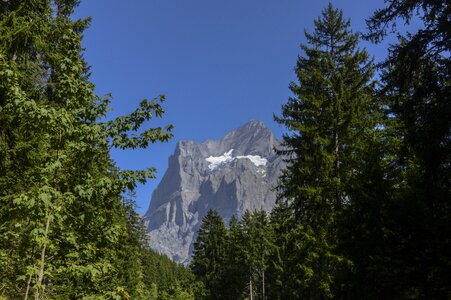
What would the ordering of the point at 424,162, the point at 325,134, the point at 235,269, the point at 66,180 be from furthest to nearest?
the point at 235,269, the point at 325,134, the point at 424,162, the point at 66,180

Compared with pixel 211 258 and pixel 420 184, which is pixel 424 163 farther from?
pixel 211 258

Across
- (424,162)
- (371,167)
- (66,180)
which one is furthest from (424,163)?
(66,180)

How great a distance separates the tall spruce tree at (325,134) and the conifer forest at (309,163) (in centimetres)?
7

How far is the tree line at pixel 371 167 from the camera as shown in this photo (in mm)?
8734

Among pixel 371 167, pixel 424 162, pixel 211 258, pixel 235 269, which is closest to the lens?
pixel 424 162

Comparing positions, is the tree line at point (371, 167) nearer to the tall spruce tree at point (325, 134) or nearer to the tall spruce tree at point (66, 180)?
the tall spruce tree at point (325, 134)

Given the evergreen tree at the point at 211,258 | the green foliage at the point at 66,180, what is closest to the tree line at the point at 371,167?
the green foliage at the point at 66,180

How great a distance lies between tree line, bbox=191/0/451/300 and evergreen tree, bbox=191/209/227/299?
33.1 meters

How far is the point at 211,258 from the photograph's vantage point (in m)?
52.5

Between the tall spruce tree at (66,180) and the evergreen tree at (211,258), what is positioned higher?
the evergreen tree at (211,258)

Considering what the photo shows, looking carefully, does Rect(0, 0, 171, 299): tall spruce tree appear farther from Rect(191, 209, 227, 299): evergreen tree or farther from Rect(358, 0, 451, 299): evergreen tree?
Rect(191, 209, 227, 299): evergreen tree

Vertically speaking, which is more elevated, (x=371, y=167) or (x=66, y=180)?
(x=371, y=167)

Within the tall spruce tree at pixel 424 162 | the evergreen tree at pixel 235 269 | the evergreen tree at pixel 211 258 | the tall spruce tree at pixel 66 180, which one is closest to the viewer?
the tall spruce tree at pixel 66 180

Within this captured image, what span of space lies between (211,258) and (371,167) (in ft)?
143
